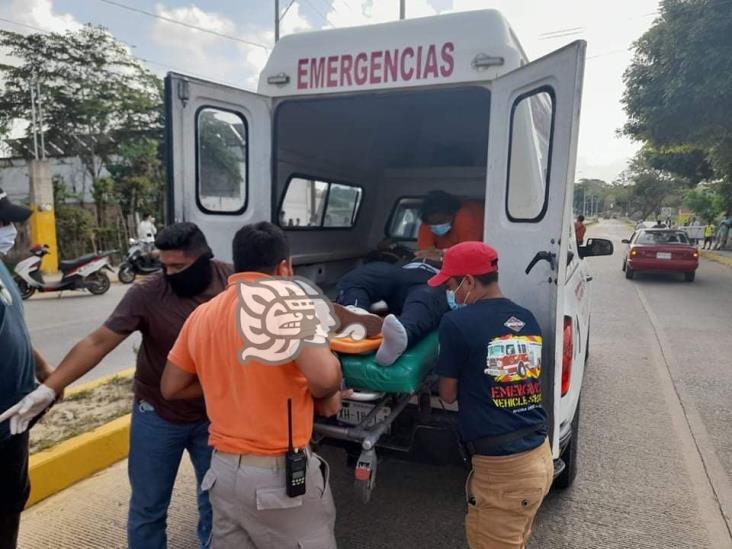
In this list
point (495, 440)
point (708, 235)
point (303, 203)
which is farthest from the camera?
point (708, 235)

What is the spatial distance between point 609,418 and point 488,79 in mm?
3218

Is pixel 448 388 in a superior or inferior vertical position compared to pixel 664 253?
superior

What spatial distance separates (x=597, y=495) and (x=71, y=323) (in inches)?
311

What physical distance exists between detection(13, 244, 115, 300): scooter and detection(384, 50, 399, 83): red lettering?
949 cm

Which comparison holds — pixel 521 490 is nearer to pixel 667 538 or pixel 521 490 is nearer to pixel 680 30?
pixel 667 538

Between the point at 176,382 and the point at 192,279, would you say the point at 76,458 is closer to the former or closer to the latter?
the point at 192,279

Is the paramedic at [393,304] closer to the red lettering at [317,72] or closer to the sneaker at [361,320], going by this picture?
the sneaker at [361,320]

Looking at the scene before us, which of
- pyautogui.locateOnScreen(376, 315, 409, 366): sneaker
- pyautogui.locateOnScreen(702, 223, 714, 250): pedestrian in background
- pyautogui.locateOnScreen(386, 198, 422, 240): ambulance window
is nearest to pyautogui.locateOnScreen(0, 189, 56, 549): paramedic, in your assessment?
pyautogui.locateOnScreen(376, 315, 409, 366): sneaker

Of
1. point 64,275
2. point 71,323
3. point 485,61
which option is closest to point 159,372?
point 485,61

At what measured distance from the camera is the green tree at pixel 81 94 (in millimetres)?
17125

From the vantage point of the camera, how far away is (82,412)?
4219mm

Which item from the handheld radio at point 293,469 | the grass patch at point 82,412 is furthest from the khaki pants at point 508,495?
the grass patch at point 82,412

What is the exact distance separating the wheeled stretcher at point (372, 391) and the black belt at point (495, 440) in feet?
1.17

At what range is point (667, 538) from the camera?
117 inches
